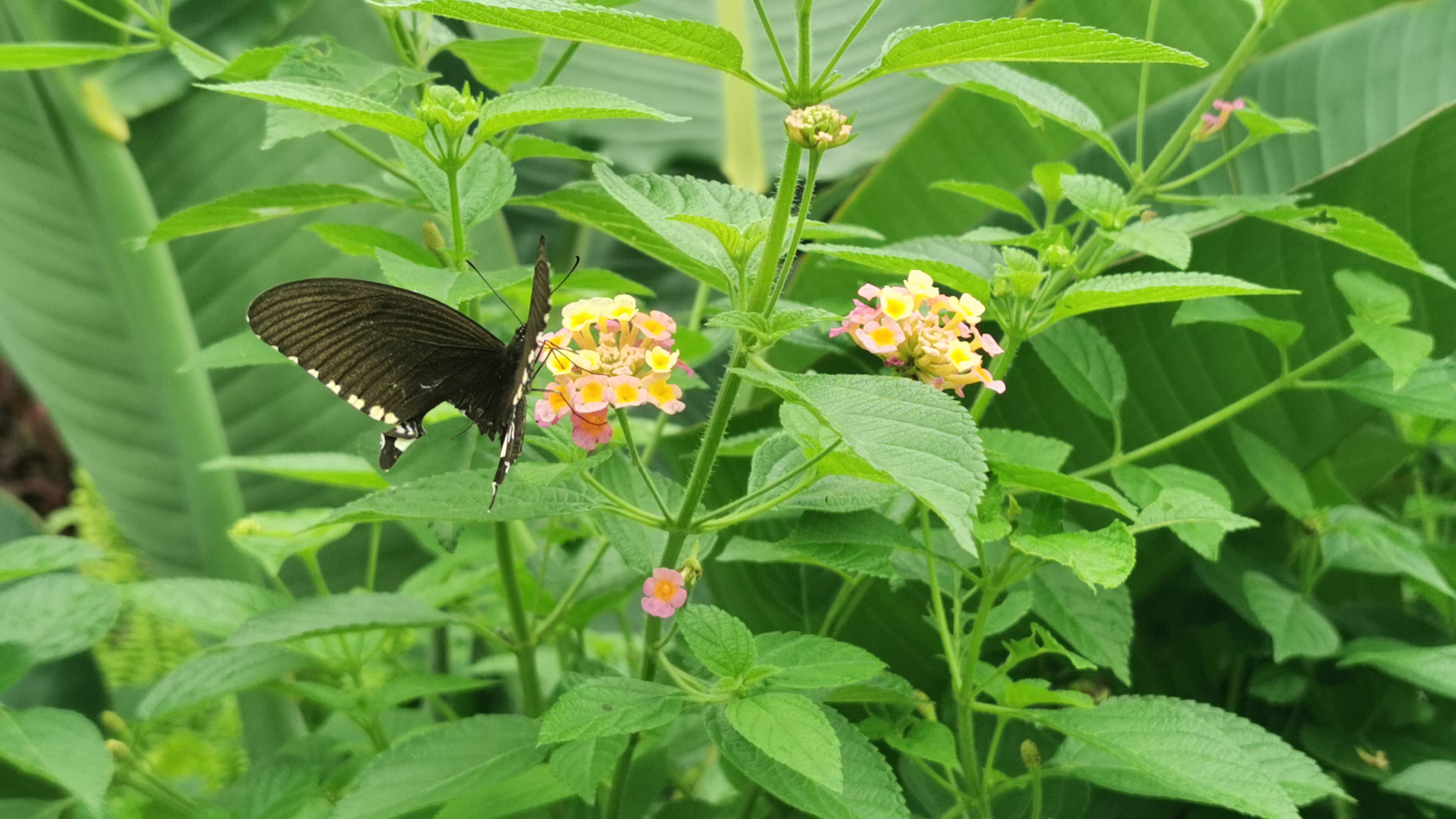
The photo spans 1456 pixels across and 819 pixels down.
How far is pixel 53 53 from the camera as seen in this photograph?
72cm

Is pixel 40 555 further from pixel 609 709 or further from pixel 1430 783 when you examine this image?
pixel 1430 783

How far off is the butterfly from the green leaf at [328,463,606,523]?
0.01 m

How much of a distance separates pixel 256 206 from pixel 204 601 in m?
0.34

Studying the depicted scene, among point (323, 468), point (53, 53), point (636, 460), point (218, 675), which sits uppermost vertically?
point (53, 53)

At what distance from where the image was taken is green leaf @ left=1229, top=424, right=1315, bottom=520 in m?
0.85

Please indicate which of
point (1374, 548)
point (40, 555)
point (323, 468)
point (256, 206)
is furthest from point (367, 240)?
point (1374, 548)

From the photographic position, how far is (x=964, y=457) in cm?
44

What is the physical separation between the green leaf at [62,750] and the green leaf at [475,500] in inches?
9.5

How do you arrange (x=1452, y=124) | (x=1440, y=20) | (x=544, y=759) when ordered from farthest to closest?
(x=1440, y=20)
(x=1452, y=124)
(x=544, y=759)

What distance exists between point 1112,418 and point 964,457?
16.5 inches

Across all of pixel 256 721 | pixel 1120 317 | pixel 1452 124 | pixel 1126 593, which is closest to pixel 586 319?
pixel 1126 593

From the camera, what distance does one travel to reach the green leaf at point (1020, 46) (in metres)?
0.45

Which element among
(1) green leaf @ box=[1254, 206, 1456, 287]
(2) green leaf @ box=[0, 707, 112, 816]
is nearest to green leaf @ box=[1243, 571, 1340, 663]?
(1) green leaf @ box=[1254, 206, 1456, 287]

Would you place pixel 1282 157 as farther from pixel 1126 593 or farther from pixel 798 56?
pixel 798 56
